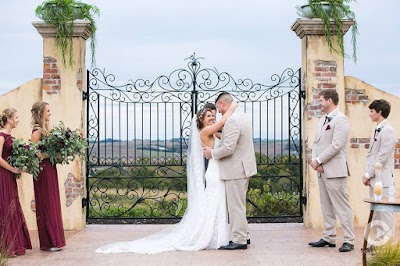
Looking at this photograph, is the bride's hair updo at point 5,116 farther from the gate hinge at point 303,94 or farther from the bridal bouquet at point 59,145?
the gate hinge at point 303,94

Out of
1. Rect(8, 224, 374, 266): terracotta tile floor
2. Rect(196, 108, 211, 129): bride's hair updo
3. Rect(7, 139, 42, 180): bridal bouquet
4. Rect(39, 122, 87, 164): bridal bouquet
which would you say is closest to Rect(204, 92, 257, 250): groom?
Rect(8, 224, 374, 266): terracotta tile floor

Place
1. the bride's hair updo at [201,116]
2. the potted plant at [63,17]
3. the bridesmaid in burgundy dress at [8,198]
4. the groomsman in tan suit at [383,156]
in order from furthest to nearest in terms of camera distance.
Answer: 1. the potted plant at [63,17]
2. the bride's hair updo at [201,116]
3. the bridesmaid in burgundy dress at [8,198]
4. the groomsman in tan suit at [383,156]

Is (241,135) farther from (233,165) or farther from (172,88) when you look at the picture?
(172,88)

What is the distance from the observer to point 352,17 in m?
11.2

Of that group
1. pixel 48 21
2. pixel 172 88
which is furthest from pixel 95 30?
pixel 172 88

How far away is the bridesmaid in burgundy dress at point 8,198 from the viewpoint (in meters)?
8.53

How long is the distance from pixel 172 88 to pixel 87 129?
4.97 feet

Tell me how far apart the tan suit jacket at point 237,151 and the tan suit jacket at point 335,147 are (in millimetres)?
894

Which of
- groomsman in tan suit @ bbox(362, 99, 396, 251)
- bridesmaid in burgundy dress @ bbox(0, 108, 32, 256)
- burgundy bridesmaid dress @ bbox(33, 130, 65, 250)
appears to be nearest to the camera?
groomsman in tan suit @ bbox(362, 99, 396, 251)

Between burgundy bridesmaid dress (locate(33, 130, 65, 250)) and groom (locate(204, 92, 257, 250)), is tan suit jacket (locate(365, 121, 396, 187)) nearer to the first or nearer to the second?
groom (locate(204, 92, 257, 250))

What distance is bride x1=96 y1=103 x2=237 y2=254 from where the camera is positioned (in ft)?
29.7

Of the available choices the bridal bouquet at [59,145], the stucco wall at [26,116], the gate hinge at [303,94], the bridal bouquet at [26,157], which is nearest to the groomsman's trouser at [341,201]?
the gate hinge at [303,94]

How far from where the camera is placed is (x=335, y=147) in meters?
8.56

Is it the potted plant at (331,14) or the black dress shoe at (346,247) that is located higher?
the potted plant at (331,14)
